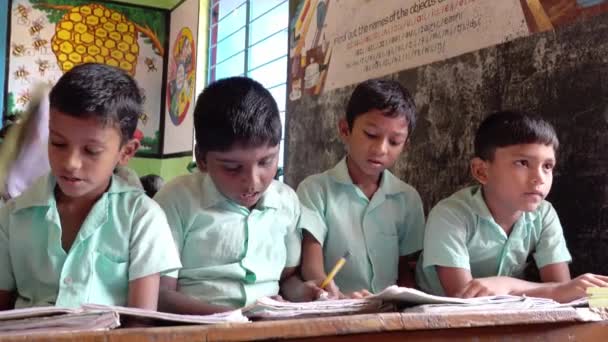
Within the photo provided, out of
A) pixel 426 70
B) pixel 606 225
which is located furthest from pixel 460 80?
pixel 606 225

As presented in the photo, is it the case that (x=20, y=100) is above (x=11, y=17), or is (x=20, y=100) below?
below

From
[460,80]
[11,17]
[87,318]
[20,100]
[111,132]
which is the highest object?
[11,17]

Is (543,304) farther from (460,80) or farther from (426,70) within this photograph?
(426,70)

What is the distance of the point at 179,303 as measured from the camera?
1.32m

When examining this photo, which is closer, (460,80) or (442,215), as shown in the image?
(442,215)

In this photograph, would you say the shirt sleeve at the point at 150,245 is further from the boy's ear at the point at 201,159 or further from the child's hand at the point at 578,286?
the child's hand at the point at 578,286

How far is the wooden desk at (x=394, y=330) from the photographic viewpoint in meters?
0.69

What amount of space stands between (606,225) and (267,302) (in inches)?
40.5

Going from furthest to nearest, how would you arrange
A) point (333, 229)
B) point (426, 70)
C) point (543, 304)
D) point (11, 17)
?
point (11, 17), point (426, 70), point (333, 229), point (543, 304)

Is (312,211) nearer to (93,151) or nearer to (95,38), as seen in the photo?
(93,151)

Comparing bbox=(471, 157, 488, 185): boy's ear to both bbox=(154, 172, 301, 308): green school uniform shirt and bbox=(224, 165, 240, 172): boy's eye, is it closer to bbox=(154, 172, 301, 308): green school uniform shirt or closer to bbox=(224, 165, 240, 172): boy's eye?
bbox=(154, 172, 301, 308): green school uniform shirt

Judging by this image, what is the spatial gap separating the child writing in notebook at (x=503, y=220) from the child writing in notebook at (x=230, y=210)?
14.0 inches

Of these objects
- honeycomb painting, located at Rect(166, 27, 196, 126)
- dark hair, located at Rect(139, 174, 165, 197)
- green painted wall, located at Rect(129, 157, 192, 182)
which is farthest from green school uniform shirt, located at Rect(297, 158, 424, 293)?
green painted wall, located at Rect(129, 157, 192, 182)

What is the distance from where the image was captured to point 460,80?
77.3 inches
